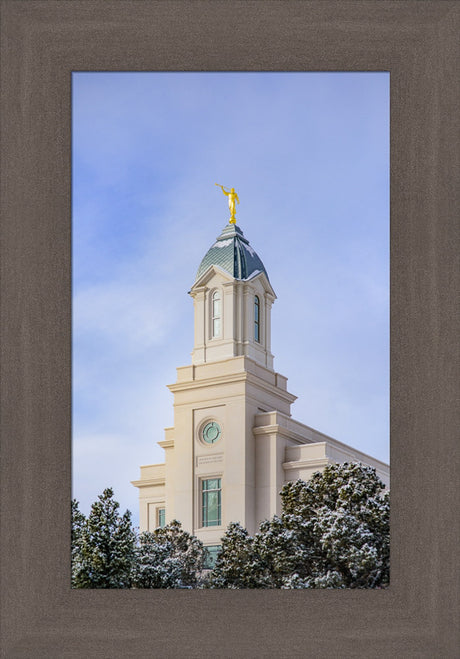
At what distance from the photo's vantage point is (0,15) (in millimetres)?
1624

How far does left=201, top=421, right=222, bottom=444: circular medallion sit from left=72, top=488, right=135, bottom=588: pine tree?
514mm

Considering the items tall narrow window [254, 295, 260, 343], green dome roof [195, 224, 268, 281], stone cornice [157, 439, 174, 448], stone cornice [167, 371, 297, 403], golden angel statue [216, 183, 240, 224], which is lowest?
stone cornice [157, 439, 174, 448]

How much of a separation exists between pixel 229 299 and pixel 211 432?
856 millimetres

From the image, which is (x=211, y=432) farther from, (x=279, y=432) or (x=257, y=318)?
(x=257, y=318)

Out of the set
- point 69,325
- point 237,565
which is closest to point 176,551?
point 237,565

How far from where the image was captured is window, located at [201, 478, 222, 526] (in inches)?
125

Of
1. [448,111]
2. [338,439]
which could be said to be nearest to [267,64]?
[448,111]

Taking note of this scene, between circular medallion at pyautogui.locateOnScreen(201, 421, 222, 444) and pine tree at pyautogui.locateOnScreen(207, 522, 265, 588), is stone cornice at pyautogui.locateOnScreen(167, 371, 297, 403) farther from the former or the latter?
pine tree at pyautogui.locateOnScreen(207, 522, 265, 588)

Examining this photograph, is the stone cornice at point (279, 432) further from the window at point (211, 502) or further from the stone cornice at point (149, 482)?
the stone cornice at point (149, 482)

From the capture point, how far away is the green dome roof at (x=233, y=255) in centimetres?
256

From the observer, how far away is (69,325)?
5.19ft

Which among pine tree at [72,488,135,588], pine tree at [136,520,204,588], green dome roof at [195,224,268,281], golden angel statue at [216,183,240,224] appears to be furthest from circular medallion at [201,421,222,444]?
golden angel statue at [216,183,240,224]

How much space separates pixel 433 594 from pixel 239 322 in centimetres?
142

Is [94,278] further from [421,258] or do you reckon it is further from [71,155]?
[421,258]
